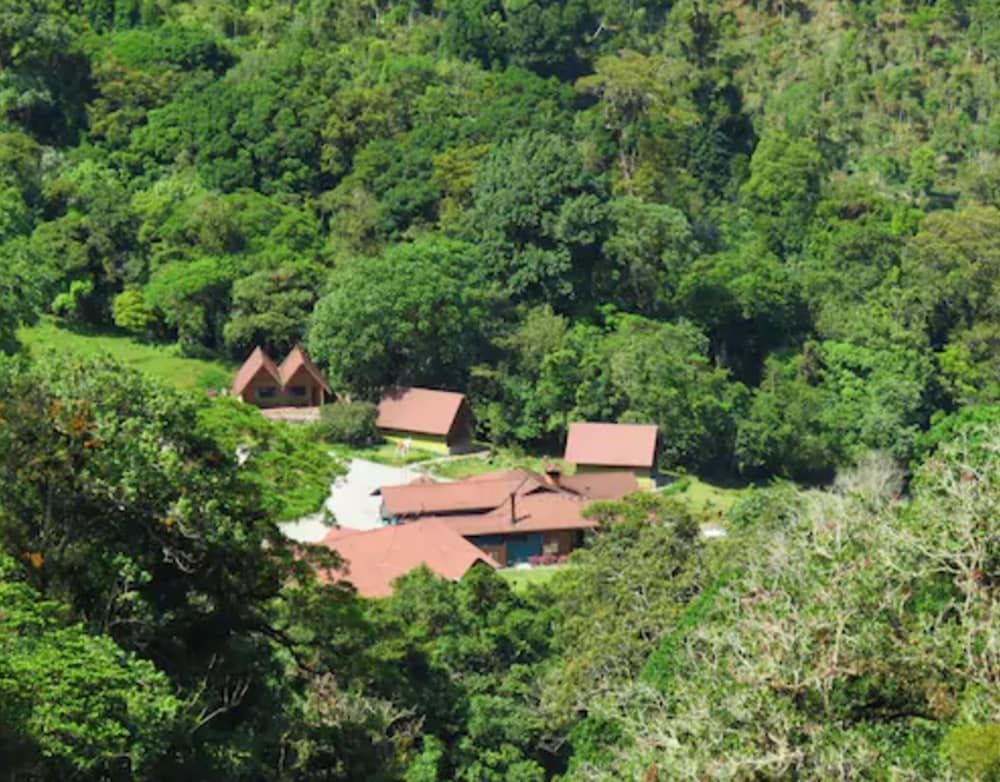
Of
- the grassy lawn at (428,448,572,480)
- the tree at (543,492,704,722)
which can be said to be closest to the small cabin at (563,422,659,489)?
the grassy lawn at (428,448,572,480)

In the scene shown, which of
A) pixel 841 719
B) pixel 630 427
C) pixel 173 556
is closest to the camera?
pixel 841 719

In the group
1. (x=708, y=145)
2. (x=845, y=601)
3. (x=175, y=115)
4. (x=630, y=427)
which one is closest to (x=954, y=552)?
(x=845, y=601)

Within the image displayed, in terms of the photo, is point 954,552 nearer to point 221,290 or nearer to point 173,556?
point 173,556

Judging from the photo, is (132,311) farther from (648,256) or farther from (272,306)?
(648,256)

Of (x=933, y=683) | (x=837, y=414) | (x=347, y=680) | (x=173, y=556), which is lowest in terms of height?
(x=837, y=414)

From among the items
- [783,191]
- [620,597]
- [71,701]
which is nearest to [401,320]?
[783,191]

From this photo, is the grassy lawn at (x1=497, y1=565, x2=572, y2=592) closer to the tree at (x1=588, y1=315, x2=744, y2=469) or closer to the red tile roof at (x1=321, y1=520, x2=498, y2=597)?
the red tile roof at (x1=321, y1=520, x2=498, y2=597)
